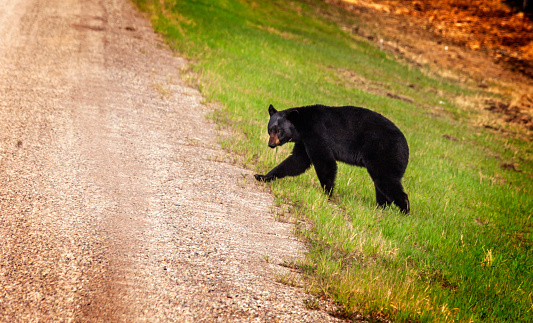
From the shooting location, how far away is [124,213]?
18.4 feet

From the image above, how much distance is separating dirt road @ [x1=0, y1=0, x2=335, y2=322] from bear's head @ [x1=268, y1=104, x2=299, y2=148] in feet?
→ 3.03

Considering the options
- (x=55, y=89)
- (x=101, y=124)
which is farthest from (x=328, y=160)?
(x=55, y=89)

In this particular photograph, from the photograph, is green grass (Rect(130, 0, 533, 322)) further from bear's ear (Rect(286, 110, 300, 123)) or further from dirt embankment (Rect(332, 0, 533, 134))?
dirt embankment (Rect(332, 0, 533, 134))

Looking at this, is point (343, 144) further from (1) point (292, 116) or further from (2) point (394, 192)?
(2) point (394, 192)

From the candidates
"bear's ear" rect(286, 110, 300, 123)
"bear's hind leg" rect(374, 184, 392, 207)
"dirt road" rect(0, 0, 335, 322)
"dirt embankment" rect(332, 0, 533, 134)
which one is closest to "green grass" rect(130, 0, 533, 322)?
"bear's hind leg" rect(374, 184, 392, 207)

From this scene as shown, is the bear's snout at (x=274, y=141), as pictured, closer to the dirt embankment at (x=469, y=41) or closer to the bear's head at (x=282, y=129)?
the bear's head at (x=282, y=129)

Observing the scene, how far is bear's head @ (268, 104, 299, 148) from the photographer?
7.39 m

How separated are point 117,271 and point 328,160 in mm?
4019

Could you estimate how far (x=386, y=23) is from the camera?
4478 centimetres

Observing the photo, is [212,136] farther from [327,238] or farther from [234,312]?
[234,312]

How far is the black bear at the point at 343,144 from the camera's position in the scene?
6.95 metres

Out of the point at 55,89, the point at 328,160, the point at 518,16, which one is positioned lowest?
the point at 55,89

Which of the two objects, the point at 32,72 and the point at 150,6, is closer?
the point at 32,72

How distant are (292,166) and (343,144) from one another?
100 centimetres
